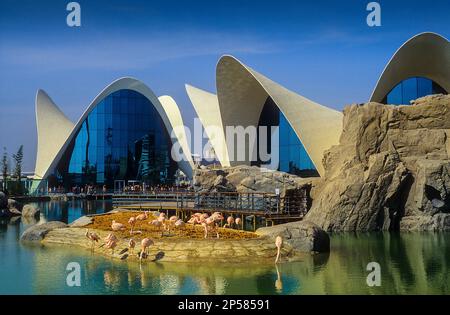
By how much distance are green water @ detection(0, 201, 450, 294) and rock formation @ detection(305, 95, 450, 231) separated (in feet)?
14.7

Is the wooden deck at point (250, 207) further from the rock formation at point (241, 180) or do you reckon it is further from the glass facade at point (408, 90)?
the glass facade at point (408, 90)

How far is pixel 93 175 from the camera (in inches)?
1881

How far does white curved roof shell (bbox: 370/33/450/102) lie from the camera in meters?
30.1

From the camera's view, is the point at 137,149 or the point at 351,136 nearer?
the point at 351,136

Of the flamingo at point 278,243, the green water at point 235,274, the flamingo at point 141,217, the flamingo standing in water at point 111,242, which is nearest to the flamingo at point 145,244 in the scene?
the green water at point 235,274

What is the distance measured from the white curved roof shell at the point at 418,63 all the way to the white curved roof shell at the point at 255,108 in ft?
10.3

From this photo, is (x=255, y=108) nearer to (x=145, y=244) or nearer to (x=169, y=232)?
(x=169, y=232)

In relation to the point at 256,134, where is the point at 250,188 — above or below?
below

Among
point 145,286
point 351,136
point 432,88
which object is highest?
point 432,88

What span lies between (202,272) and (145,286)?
1.84 m

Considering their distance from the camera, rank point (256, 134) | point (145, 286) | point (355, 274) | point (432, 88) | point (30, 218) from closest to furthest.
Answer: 1. point (145, 286)
2. point (355, 274)
3. point (30, 218)
4. point (432, 88)
5. point (256, 134)
